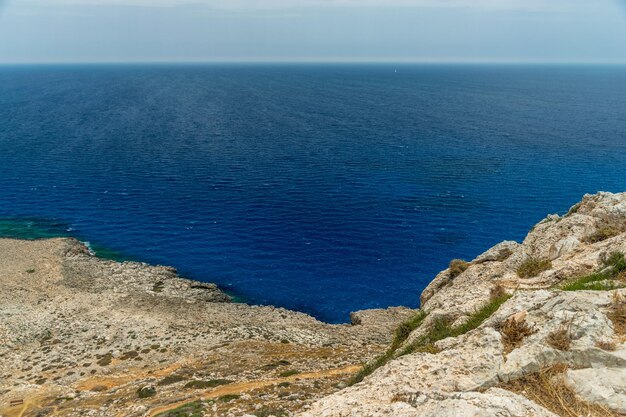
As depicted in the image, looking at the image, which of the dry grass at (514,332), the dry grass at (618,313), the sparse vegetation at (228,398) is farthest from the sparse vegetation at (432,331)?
the sparse vegetation at (228,398)

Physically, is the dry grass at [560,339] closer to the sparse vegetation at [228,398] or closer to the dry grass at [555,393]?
the dry grass at [555,393]

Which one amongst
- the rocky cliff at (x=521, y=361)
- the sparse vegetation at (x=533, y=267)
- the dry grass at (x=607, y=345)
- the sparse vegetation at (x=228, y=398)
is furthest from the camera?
the sparse vegetation at (x=228, y=398)

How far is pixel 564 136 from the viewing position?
142m

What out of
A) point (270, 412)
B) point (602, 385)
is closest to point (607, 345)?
point (602, 385)

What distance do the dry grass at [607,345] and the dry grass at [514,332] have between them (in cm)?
209

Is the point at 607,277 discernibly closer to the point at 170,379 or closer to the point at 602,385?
the point at 602,385

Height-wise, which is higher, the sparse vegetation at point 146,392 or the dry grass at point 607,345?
the dry grass at point 607,345

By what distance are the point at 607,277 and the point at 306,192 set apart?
79.3 meters

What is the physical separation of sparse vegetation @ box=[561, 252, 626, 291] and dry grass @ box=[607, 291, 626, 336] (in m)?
2.11

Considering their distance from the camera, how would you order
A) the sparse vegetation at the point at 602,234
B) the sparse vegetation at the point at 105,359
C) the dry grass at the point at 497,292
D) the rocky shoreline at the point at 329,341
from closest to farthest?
the rocky shoreline at the point at 329,341 → the dry grass at the point at 497,292 → the sparse vegetation at the point at 602,234 → the sparse vegetation at the point at 105,359

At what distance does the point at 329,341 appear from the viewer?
4588cm

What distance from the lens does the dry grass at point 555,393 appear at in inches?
498

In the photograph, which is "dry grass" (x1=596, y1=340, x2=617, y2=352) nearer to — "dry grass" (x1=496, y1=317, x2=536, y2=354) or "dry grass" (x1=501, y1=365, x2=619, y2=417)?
"dry grass" (x1=501, y1=365, x2=619, y2=417)

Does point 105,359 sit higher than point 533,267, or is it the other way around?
point 533,267
